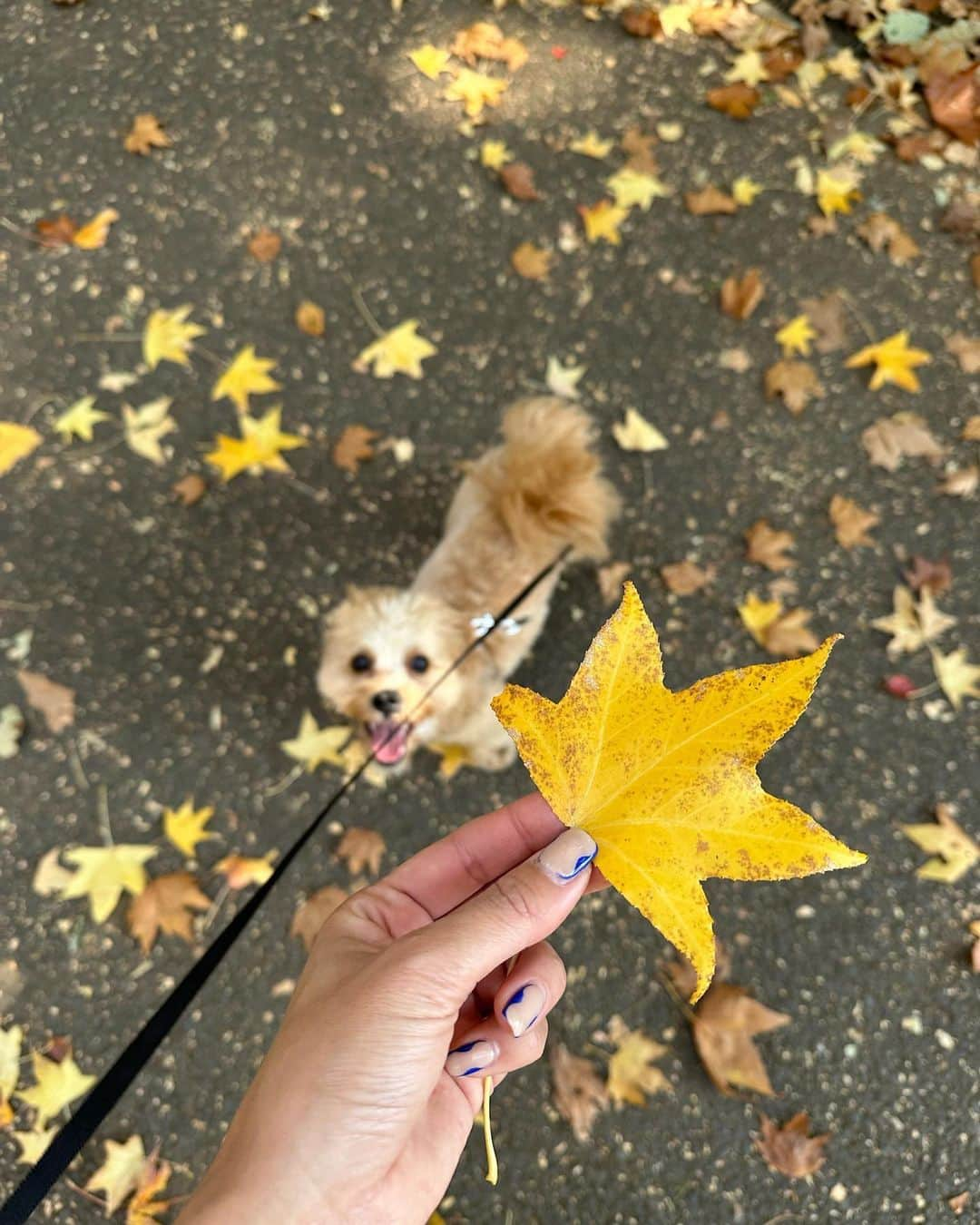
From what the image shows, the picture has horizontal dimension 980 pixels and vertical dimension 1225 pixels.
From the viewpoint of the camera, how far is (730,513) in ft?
9.01

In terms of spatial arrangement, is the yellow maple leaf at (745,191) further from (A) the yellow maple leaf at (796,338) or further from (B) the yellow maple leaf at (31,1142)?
(B) the yellow maple leaf at (31,1142)

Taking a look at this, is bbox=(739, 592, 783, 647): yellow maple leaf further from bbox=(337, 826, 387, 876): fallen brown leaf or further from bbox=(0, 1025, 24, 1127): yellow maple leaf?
bbox=(0, 1025, 24, 1127): yellow maple leaf

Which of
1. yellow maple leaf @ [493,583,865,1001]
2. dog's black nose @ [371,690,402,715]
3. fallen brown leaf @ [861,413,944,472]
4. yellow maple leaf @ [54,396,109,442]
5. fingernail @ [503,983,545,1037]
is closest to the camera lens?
yellow maple leaf @ [493,583,865,1001]

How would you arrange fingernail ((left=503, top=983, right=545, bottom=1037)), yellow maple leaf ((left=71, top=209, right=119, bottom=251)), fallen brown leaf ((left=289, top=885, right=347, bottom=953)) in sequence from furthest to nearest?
yellow maple leaf ((left=71, top=209, right=119, bottom=251)), fallen brown leaf ((left=289, top=885, right=347, bottom=953)), fingernail ((left=503, top=983, right=545, bottom=1037))

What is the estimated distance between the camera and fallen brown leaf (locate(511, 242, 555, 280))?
3.00m

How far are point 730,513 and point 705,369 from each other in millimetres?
575

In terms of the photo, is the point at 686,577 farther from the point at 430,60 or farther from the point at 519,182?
the point at 430,60

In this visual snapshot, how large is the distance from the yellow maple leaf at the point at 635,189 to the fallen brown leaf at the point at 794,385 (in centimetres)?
86

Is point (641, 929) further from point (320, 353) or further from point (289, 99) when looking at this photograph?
point (289, 99)

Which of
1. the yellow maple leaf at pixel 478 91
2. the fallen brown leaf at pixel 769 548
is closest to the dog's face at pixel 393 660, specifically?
the fallen brown leaf at pixel 769 548

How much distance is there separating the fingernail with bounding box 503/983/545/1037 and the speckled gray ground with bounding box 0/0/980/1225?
1.17m

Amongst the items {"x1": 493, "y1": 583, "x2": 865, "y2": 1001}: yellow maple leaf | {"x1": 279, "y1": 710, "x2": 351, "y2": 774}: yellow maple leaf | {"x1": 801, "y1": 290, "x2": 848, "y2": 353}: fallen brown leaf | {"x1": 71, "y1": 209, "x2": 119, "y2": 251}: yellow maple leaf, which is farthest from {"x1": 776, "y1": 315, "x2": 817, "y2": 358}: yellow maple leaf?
{"x1": 71, "y1": 209, "x2": 119, "y2": 251}: yellow maple leaf

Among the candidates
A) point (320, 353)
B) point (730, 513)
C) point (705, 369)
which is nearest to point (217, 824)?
point (320, 353)

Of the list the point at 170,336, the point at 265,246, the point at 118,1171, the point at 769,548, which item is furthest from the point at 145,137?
the point at 118,1171
